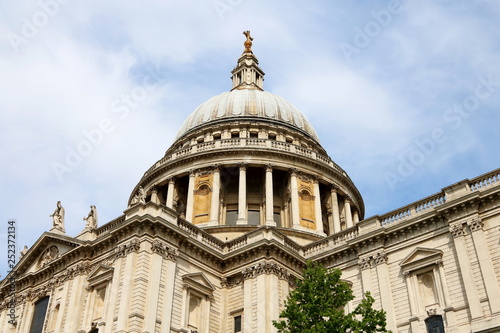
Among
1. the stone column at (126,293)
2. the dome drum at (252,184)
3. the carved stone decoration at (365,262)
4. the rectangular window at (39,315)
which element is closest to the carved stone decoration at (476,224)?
the carved stone decoration at (365,262)

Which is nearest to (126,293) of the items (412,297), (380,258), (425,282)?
(380,258)

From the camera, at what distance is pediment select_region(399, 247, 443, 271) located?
27917 mm

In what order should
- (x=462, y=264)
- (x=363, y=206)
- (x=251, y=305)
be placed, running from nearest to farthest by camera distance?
1. (x=462, y=264)
2. (x=251, y=305)
3. (x=363, y=206)

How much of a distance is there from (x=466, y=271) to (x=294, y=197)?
725 inches

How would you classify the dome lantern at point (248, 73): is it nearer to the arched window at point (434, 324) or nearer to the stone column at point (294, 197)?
the stone column at point (294, 197)

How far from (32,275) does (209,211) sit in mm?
13976

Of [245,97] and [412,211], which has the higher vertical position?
[245,97]

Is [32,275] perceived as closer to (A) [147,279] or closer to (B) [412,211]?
(A) [147,279]

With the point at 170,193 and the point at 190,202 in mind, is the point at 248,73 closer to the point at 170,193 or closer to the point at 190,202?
the point at 170,193

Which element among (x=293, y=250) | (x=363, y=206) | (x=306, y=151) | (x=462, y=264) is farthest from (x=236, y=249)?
(x=363, y=206)

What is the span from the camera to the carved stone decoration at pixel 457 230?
27547mm

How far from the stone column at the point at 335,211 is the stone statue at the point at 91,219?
1946 centimetres

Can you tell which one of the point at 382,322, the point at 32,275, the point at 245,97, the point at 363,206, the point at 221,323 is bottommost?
the point at 382,322

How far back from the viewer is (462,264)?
1046 inches
